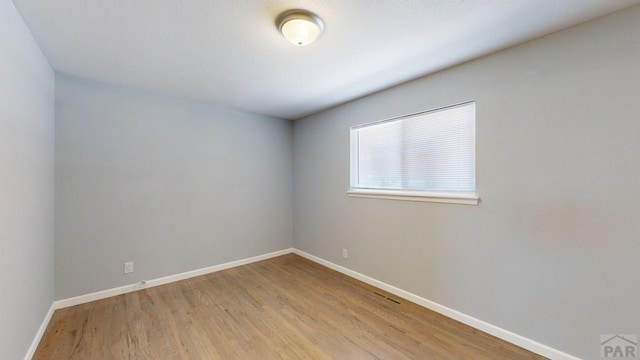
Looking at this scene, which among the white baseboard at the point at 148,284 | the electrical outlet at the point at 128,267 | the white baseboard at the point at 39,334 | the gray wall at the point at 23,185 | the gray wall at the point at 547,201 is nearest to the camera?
the gray wall at the point at 23,185

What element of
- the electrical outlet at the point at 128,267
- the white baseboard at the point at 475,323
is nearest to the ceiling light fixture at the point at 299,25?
the white baseboard at the point at 475,323

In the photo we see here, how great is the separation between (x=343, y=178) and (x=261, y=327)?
201cm

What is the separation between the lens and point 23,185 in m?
1.72

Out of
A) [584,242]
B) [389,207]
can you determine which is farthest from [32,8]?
[584,242]

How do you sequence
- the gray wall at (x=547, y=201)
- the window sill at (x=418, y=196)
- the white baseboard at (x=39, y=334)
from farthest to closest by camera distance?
the window sill at (x=418, y=196), the white baseboard at (x=39, y=334), the gray wall at (x=547, y=201)

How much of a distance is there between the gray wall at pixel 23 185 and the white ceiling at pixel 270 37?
0.83 feet

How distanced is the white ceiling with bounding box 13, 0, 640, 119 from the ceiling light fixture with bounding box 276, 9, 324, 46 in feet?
0.15

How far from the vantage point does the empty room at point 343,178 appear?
1581 mm

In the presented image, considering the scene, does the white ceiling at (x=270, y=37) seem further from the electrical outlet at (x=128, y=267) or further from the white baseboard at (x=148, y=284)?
the white baseboard at (x=148, y=284)

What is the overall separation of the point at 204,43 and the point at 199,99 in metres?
1.50

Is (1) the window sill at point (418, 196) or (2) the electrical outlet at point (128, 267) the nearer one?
(1) the window sill at point (418, 196)

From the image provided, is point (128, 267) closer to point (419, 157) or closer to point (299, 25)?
point (299, 25)

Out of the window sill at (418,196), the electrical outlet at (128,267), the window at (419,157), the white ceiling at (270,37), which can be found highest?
the white ceiling at (270,37)

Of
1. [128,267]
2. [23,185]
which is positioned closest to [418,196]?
[23,185]
